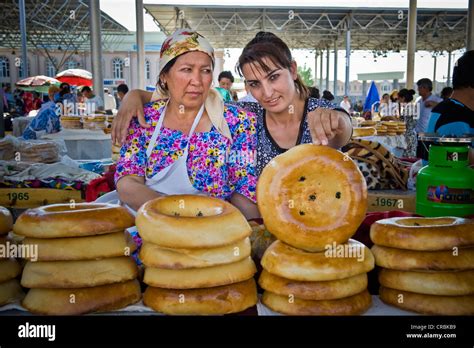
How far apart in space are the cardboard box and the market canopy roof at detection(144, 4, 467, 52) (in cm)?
1578

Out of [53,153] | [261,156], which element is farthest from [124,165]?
[53,153]

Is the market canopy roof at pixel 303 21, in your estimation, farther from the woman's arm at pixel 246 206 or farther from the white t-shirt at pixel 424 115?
the woman's arm at pixel 246 206

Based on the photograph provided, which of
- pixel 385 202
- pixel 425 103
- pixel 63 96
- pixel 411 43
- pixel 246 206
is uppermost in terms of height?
pixel 411 43

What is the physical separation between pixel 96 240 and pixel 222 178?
1.20m

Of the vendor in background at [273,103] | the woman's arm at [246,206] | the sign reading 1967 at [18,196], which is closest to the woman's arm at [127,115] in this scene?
the vendor in background at [273,103]

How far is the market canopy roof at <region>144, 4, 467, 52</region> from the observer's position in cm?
1975

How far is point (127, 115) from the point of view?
2.53 m

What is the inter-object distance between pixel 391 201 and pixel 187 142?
227cm

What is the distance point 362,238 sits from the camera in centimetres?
197

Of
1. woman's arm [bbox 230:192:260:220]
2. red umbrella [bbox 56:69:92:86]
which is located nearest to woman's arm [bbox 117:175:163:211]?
woman's arm [bbox 230:192:260:220]

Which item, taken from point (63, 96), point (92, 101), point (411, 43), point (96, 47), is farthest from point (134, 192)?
point (411, 43)

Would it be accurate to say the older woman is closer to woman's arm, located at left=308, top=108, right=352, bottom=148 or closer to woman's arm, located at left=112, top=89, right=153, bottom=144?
woman's arm, located at left=112, top=89, right=153, bottom=144

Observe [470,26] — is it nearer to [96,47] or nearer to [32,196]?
[32,196]

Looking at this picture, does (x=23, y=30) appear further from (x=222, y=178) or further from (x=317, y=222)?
(x=317, y=222)
